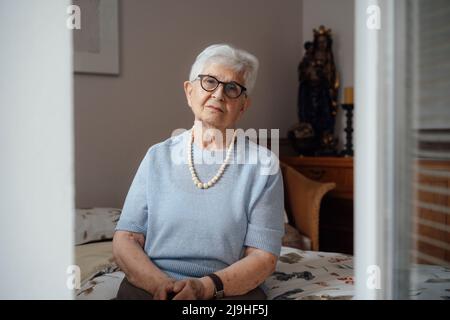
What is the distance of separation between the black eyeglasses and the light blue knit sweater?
7 cm

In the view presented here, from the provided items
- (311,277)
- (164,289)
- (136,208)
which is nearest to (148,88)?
(136,208)

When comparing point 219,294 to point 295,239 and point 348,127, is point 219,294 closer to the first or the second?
point 295,239

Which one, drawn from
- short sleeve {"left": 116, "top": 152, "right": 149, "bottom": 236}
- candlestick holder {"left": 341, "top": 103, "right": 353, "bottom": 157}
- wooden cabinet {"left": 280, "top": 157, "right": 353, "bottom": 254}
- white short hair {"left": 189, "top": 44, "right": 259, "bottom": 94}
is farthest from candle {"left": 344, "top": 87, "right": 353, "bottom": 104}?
short sleeve {"left": 116, "top": 152, "right": 149, "bottom": 236}

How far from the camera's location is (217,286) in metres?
0.65

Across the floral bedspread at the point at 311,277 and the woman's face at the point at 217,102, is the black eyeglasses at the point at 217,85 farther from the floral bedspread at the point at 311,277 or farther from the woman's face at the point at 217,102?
the floral bedspread at the point at 311,277

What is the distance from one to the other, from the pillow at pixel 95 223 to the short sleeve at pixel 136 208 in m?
0.02

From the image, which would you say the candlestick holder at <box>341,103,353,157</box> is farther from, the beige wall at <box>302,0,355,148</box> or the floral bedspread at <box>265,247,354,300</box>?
the floral bedspread at <box>265,247,354,300</box>

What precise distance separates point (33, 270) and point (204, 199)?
12.1 inches

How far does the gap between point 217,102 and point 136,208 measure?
0.65ft

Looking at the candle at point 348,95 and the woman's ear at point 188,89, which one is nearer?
the woman's ear at point 188,89

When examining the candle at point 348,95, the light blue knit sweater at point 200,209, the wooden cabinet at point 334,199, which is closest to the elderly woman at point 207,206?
the light blue knit sweater at point 200,209

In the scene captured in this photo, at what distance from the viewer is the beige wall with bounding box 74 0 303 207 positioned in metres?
0.70

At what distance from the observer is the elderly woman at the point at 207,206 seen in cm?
67

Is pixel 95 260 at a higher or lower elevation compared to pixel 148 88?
lower
